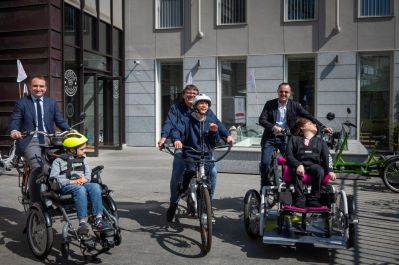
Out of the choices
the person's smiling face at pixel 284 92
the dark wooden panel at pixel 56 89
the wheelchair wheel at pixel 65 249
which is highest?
the dark wooden panel at pixel 56 89

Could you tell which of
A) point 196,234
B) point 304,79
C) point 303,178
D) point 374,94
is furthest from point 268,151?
point 374,94

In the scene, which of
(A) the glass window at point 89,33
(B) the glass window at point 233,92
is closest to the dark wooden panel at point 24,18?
(A) the glass window at point 89,33

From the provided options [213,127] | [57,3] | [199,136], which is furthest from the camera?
[57,3]

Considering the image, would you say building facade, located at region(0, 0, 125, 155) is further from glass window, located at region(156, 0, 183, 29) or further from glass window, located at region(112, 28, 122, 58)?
glass window, located at region(156, 0, 183, 29)

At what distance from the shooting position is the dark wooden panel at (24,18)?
12.7 m

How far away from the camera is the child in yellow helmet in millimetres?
4930

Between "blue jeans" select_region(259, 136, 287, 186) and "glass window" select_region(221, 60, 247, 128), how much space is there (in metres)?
9.86

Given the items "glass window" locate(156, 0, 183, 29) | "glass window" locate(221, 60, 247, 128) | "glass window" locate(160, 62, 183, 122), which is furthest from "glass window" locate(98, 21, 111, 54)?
"glass window" locate(221, 60, 247, 128)

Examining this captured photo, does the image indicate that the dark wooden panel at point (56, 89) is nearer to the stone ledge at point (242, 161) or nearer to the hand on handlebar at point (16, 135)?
the stone ledge at point (242, 161)

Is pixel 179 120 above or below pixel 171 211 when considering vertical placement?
above

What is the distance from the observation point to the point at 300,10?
16.2 m

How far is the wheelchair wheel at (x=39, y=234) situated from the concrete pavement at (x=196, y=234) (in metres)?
0.12

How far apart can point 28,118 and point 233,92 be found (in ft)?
37.4

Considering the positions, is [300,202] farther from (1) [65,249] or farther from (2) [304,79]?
(2) [304,79]
